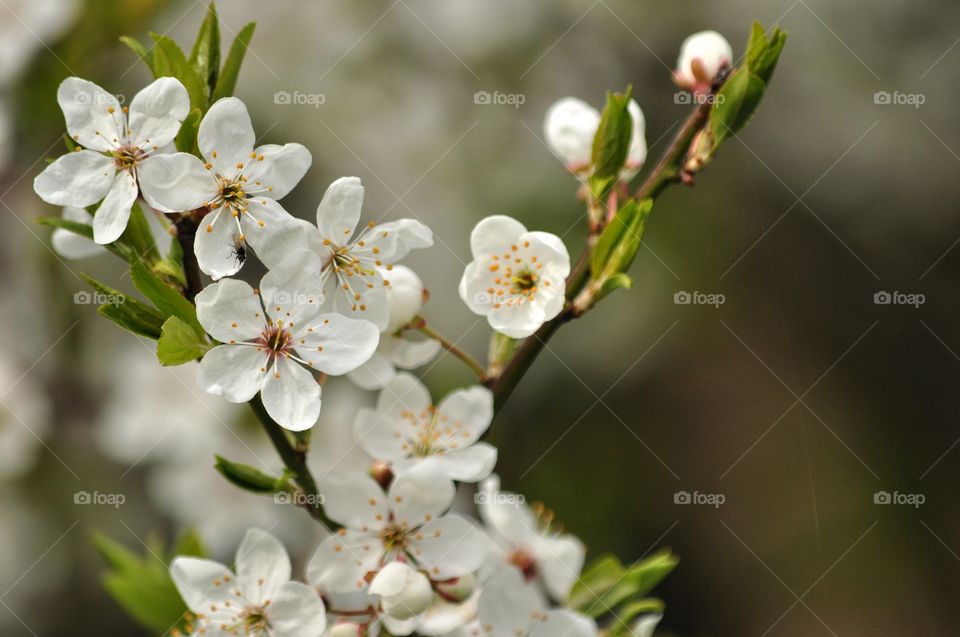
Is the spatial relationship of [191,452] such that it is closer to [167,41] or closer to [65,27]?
[65,27]

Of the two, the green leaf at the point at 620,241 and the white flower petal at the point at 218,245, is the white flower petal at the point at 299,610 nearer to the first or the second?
the white flower petal at the point at 218,245

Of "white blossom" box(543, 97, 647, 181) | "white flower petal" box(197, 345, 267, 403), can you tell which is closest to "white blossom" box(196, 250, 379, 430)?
"white flower petal" box(197, 345, 267, 403)

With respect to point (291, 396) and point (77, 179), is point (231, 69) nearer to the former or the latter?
point (77, 179)

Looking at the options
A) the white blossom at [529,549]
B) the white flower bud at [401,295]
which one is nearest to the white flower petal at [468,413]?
the white flower bud at [401,295]

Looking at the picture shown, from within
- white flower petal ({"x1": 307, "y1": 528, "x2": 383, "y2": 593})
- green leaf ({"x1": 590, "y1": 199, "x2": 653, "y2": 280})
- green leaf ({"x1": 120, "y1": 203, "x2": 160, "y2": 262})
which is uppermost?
green leaf ({"x1": 590, "y1": 199, "x2": 653, "y2": 280})

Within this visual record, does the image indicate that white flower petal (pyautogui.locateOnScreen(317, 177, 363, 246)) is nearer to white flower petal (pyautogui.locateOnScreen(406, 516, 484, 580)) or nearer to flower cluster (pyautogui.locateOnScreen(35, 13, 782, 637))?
flower cluster (pyautogui.locateOnScreen(35, 13, 782, 637))

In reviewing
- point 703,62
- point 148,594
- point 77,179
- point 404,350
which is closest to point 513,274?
point 404,350
